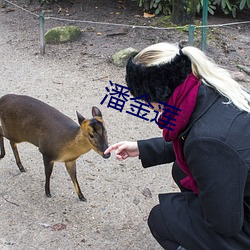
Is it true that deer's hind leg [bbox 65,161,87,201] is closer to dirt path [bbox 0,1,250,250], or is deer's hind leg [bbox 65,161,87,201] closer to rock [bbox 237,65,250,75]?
dirt path [bbox 0,1,250,250]

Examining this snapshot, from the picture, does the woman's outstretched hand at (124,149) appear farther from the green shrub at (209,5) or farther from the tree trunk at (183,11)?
the green shrub at (209,5)

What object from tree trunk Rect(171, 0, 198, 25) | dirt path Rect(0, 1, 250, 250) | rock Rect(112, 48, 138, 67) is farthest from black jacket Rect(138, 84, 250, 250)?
tree trunk Rect(171, 0, 198, 25)

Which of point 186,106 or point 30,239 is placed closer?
point 186,106

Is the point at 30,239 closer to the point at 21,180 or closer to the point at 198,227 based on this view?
the point at 21,180

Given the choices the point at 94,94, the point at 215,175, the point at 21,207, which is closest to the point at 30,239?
the point at 21,207

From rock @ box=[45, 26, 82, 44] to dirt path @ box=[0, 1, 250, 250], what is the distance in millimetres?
555

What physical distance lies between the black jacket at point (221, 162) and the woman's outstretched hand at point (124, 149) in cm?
56

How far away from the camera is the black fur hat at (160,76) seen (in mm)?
1886

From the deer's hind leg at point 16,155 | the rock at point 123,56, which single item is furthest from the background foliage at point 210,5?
the deer's hind leg at point 16,155

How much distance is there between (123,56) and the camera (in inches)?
219

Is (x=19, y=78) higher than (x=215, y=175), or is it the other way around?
(x=215, y=175)

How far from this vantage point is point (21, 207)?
3.18 metres

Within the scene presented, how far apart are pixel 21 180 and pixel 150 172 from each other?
37.6 inches

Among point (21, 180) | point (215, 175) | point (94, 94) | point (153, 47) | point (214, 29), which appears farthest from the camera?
point (214, 29)
